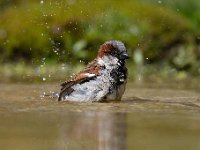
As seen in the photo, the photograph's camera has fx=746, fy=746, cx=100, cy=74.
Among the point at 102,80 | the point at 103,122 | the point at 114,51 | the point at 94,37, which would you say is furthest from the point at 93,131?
the point at 94,37

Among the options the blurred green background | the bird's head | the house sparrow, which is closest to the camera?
the house sparrow

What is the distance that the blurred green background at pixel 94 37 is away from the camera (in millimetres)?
11227

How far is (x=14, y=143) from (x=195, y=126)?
1.53m

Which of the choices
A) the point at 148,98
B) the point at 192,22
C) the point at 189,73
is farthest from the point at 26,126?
the point at 192,22

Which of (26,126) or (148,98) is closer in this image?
(26,126)

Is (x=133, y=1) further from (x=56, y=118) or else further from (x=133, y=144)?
(x=133, y=144)

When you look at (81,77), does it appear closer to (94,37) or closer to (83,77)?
(83,77)

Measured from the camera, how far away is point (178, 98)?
25.8 feet

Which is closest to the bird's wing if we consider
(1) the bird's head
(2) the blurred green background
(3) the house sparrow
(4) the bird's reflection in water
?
(3) the house sparrow

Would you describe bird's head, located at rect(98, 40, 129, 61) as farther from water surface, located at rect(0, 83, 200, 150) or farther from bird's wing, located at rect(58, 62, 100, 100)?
water surface, located at rect(0, 83, 200, 150)

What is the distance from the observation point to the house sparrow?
285 inches

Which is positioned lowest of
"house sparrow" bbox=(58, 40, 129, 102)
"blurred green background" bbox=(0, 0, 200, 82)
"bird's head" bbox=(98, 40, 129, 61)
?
"house sparrow" bbox=(58, 40, 129, 102)

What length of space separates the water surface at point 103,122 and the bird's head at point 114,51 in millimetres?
454

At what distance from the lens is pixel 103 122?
5844 mm
